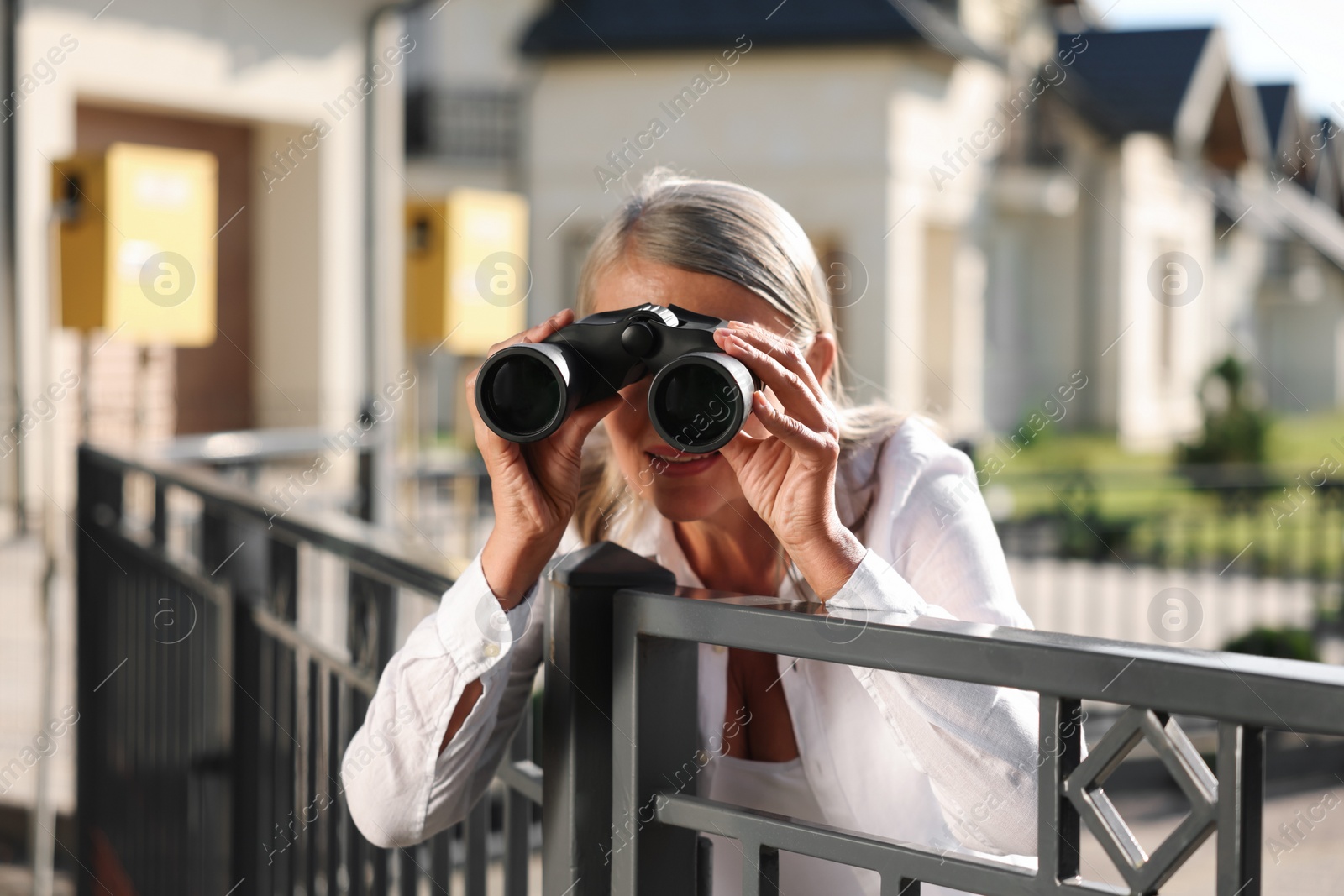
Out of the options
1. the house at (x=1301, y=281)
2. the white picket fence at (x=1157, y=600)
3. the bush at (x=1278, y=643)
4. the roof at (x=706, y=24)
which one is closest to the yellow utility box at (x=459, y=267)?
the white picket fence at (x=1157, y=600)

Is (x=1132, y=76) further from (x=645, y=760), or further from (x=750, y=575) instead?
(x=645, y=760)

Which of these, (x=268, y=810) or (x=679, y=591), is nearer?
(x=679, y=591)

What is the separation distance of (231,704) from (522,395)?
1.39 m

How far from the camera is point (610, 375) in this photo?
1258 millimetres

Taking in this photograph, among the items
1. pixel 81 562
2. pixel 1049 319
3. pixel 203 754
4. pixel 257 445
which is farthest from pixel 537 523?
pixel 1049 319

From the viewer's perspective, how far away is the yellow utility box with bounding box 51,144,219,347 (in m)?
4.30

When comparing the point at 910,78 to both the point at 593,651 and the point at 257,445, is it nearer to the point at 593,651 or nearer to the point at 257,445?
the point at 257,445

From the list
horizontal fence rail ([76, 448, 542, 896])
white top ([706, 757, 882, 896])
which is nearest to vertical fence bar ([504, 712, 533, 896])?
horizontal fence rail ([76, 448, 542, 896])

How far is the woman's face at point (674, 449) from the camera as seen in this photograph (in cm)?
143

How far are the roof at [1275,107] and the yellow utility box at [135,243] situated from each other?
86.7ft

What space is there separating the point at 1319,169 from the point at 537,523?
31.2 m

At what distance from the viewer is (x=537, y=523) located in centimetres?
129

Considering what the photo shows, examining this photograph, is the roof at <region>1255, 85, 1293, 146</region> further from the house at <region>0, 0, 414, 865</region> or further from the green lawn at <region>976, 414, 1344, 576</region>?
the house at <region>0, 0, 414, 865</region>

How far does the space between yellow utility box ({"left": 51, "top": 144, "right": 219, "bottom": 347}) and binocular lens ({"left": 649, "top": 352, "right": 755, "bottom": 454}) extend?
11.8 feet
